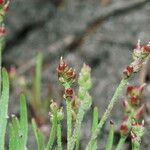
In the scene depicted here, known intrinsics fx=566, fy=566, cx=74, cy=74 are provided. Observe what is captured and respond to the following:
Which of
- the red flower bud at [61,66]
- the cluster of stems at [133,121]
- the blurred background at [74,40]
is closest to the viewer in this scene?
the red flower bud at [61,66]

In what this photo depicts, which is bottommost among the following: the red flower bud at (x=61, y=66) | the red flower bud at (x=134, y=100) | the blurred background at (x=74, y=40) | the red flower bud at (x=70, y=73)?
the red flower bud at (x=134, y=100)

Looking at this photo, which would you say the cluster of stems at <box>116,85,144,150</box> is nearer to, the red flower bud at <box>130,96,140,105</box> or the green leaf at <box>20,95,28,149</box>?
the red flower bud at <box>130,96,140,105</box>

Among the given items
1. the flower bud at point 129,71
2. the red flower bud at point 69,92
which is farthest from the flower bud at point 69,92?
the flower bud at point 129,71

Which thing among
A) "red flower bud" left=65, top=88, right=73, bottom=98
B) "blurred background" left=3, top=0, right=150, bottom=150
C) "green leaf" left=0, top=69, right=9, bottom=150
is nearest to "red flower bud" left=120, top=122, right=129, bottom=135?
"red flower bud" left=65, top=88, right=73, bottom=98

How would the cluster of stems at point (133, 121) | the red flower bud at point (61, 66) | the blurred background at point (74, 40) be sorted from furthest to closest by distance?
the blurred background at point (74, 40) → the cluster of stems at point (133, 121) → the red flower bud at point (61, 66)

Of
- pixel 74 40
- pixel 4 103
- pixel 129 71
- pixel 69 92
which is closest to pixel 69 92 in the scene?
pixel 69 92

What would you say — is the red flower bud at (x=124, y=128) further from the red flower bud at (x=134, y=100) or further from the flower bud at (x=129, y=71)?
the flower bud at (x=129, y=71)

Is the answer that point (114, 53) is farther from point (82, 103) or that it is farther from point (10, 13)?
point (82, 103)

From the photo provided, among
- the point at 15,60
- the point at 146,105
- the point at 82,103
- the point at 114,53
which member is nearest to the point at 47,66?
the point at 15,60
